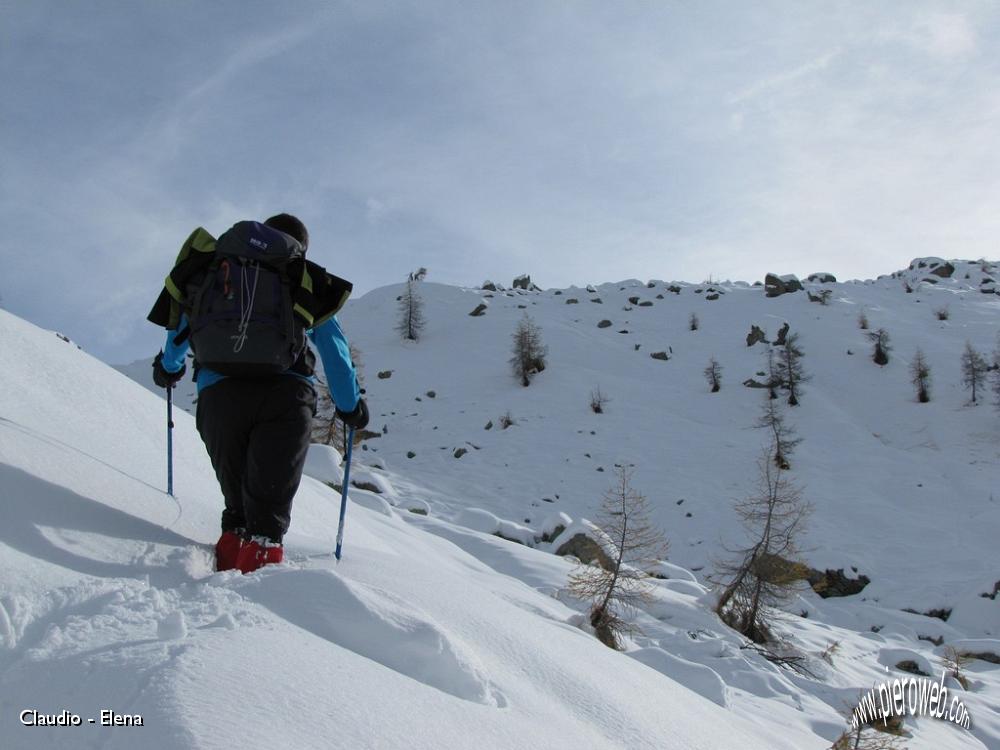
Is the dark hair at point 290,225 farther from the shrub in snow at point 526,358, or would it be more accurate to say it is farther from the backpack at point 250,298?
the shrub in snow at point 526,358

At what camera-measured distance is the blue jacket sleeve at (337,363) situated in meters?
2.90

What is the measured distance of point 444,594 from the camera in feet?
9.32

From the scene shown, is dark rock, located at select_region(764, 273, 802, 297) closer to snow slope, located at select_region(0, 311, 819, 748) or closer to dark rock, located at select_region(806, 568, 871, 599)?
dark rock, located at select_region(806, 568, 871, 599)

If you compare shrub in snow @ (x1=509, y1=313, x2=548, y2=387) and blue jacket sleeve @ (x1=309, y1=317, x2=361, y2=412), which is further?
shrub in snow @ (x1=509, y1=313, x2=548, y2=387)

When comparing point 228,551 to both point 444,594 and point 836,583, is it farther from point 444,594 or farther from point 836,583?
point 836,583

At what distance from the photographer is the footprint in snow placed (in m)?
1.83

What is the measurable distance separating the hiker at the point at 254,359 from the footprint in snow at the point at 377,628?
0.61 meters

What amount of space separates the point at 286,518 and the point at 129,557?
2.04 ft

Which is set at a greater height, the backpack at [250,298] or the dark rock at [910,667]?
the backpack at [250,298]

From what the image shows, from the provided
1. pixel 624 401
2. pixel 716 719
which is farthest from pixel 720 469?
pixel 716 719

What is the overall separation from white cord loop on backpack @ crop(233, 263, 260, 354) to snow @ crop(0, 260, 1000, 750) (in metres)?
0.89

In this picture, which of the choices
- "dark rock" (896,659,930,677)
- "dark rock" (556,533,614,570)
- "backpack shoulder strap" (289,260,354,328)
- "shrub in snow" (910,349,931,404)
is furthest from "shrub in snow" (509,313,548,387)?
"backpack shoulder strap" (289,260,354,328)

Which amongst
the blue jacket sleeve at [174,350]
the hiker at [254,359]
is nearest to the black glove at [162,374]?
the blue jacket sleeve at [174,350]

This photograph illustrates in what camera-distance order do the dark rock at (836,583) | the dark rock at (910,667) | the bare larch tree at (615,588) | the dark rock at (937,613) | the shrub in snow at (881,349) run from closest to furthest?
the bare larch tree at (615,588) → the dark rock at (910,667) → the dark rock at (937,613) → the dark rock at (836,583) → the shrub in snow at (881,349)
